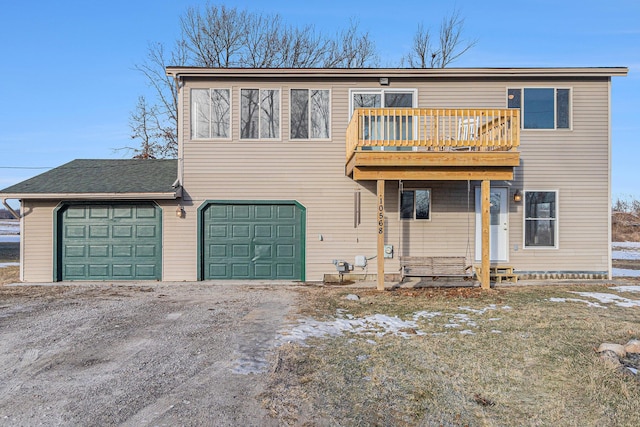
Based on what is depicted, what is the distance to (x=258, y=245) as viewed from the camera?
11.6m

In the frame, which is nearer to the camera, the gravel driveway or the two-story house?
the gravel driveway

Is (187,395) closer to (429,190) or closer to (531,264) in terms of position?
(429,190)

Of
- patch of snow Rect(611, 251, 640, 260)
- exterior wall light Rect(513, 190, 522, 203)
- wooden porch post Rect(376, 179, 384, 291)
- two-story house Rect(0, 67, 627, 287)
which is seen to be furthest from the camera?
patch of snow Rect(611, 251, 640, 260)

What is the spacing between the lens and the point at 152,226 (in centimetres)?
1156

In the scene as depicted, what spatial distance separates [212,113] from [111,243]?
165 inches

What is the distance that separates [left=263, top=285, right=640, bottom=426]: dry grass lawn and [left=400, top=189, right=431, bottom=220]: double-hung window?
4.27 m

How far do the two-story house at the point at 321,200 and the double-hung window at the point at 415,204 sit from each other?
3 centimetres

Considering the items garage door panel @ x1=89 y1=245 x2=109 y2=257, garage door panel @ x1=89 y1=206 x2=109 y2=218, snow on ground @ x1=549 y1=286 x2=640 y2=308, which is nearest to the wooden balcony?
snow on ground @ x1=549 y1=286 x2=640 y2=308

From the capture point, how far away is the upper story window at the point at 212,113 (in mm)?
11609

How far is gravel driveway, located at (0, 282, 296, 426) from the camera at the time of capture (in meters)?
3.72

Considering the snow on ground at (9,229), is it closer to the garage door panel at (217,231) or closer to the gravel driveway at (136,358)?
the garage door panel at (217,231)

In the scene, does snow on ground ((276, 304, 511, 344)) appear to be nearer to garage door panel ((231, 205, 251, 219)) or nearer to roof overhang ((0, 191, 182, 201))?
garage door panel ((231, 205, 251, 219))

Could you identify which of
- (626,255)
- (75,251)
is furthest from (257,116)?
(626,255)

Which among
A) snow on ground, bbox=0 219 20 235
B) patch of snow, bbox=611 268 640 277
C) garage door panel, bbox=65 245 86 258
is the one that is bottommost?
patch of snow, bbox=611 268 640 277
